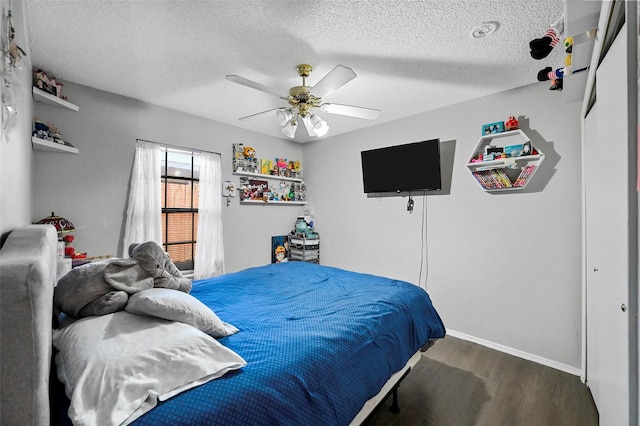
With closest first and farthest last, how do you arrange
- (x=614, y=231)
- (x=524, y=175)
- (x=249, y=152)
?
(x=614, y=231) → (x=524, y=175) → (x=249, y=152)

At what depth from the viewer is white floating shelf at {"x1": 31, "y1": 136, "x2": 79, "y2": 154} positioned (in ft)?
7.17

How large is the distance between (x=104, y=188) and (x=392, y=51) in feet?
9.63

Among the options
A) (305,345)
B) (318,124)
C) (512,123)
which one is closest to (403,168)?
(512,123)

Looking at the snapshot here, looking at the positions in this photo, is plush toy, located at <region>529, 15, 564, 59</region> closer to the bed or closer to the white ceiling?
the white ceiling

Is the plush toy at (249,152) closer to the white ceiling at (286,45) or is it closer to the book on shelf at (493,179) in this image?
the white ceiling at (286,45)

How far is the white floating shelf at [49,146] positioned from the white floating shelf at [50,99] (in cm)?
33

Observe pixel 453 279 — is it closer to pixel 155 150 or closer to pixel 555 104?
pixel 555 104

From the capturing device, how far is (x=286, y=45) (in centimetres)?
201

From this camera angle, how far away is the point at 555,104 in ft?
8.23

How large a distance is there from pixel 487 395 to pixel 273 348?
70.5 inches

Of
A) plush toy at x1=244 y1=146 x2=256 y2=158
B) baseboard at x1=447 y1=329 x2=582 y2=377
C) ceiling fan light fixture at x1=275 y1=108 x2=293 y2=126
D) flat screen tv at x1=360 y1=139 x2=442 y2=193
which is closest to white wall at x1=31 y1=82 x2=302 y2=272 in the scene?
plush toy at x1=244 y1=146 x2=256 y2=158

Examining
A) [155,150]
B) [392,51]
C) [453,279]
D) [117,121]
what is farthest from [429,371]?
[117,121]

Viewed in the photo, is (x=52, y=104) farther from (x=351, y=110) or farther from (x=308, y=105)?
(x=351, y=110)

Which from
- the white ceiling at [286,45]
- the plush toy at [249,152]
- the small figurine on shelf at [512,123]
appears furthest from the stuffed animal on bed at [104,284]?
the small figurine on shelf at [512,123]
